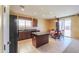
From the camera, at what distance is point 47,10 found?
1754 millimetres

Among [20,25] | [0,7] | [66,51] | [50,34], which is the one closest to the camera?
[0,7]

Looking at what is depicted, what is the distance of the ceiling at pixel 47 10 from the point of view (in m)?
1.62

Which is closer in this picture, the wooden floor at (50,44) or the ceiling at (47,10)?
the ceiling at (47,10)

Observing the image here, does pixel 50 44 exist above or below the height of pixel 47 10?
below

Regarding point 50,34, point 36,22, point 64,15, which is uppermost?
point 64,15

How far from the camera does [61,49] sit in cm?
171

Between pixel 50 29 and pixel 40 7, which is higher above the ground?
pixel 40 7

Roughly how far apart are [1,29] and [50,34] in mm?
1002

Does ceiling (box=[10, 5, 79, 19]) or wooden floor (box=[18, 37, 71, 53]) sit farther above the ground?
ceiling (box=[10, 5, 79, 19])

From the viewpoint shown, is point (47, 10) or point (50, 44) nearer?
point (47, 10)

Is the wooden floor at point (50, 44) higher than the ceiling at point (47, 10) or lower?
lower

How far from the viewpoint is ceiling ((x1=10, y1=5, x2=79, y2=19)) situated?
5.30 ft

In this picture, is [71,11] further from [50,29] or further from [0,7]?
[0,7]
